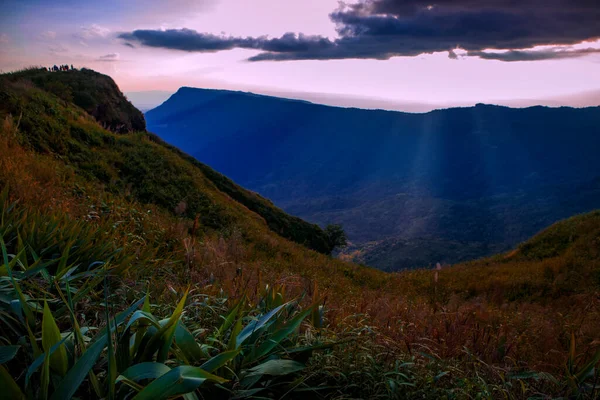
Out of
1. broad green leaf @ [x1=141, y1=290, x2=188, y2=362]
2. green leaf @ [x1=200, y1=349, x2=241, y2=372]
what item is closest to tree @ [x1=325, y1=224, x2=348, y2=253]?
broad green leaf @ [x1=141, y1=290, x2=188, y2=362]

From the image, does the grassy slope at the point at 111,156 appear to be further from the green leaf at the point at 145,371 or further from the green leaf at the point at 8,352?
the green leaf at the point at 145,371

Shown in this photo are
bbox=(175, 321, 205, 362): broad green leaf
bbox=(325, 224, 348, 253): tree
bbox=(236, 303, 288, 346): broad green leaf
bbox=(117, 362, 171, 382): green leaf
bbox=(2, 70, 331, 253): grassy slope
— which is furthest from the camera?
bbox=(325, 224, 348, 253): tree

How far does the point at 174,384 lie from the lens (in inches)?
53.4

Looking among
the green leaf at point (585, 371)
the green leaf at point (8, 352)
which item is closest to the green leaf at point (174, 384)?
the green leaf at point (8, 352)

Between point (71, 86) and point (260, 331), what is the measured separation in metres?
A: 26.1

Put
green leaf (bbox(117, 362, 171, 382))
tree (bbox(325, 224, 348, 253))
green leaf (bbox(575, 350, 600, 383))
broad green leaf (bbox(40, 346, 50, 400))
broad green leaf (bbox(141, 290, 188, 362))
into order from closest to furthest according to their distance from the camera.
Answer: broad green leaf (bbox(40, 346, 50, 400)) < green leaf (bbox(117, 362, 171, 382)) < broad green leaf (bbox(141, 290, 188, 362)) < green leaf (bbox(575, 350, 600, 383)) < tree (bbox(325, 224, 348, 253))

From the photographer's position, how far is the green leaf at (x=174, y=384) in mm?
1307

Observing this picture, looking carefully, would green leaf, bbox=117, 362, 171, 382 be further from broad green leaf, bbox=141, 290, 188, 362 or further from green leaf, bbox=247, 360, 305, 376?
green leaf, bbox=247, 360, 305, 376


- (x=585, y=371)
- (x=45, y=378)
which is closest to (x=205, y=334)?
(x=45, y=378)

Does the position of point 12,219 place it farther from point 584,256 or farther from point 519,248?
point 519,248

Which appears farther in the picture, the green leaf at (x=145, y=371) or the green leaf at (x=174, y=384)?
the green leaf at (x=145, y=371)

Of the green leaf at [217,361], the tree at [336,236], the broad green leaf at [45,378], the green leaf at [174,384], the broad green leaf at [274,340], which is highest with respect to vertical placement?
the broad green leaf at [45,378]

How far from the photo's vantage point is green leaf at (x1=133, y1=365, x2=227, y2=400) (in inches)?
51.4

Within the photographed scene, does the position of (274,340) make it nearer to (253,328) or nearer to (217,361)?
(253,328)
